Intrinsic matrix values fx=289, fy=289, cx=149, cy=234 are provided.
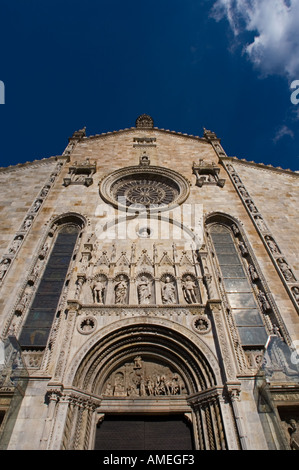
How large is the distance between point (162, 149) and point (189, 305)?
1253 cm

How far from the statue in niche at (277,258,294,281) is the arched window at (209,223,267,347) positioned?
1.14 meters

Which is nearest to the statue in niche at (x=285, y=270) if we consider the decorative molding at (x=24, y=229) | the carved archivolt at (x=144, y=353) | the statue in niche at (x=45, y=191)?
the carved archivolt at (x=144, y=353)

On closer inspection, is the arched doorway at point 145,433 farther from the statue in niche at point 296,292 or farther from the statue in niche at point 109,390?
the statue in niche at point 296,292

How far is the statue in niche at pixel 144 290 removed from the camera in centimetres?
936

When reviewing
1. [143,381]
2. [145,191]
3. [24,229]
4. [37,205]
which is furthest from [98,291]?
→ [145,191]

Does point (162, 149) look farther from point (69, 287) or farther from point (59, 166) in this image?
point (69, 287)

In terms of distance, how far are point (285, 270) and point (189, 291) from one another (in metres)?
3.55

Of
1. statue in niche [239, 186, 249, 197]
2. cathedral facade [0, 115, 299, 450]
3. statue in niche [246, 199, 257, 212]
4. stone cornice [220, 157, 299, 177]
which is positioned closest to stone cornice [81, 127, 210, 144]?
stone cornice [220, 157, 299, 177]

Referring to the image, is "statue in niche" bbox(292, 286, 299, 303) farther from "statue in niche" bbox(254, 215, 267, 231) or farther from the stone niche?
the stone niche

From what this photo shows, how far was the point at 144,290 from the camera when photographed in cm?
966

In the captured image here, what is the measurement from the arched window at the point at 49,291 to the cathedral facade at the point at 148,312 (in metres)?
0.04

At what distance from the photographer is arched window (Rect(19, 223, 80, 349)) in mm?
8672

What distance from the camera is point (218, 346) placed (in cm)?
791

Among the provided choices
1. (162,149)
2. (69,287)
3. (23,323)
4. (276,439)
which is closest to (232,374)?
(276,439)
